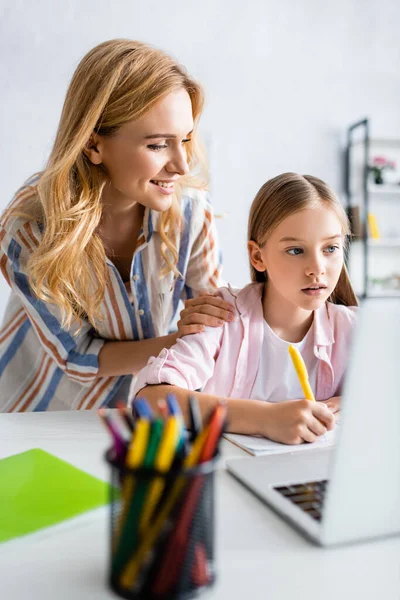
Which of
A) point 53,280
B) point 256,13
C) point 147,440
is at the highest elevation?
point 256,13

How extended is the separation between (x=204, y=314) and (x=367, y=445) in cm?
67

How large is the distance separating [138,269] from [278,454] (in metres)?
0.68

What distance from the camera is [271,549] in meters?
0.52

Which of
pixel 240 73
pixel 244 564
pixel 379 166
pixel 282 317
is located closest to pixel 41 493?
pixel 244 564

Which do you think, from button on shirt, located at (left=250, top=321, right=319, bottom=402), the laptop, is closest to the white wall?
button on shirt, located at (left=250, top=321, right=319, bottom=402)

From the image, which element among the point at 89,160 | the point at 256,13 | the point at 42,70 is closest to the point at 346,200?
the point at 256,13

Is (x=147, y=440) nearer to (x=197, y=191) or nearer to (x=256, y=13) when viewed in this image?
(x=197, y=191)

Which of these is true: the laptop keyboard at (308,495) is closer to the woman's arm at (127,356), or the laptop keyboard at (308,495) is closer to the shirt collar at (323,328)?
the shirt collar at (323,328)

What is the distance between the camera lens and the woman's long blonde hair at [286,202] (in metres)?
1.13

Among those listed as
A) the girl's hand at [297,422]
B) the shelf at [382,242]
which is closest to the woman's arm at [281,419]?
the girl's hand at [297,422]

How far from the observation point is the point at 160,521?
1.31 feet

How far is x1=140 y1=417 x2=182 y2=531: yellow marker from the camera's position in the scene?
399 millimetres

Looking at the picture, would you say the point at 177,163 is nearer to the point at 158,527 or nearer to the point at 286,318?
the point at 286,318

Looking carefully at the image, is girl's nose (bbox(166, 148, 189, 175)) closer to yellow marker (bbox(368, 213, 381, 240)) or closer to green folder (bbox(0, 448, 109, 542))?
green folder (bbox(0, 448, 109, 542))
